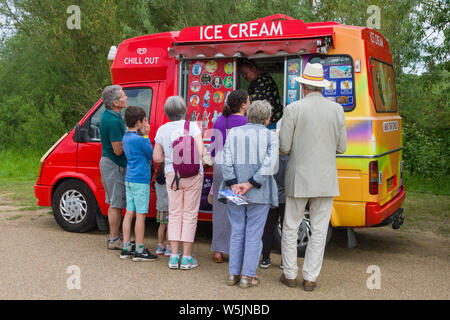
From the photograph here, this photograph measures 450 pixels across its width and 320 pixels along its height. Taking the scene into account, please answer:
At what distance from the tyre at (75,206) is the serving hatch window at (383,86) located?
381 cm

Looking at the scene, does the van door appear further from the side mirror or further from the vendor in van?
the vendor in van

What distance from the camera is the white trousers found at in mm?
4766

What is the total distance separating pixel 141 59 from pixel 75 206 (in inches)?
85.2

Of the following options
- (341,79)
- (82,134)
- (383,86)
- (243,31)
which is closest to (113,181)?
(82,134)

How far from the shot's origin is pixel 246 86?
6.92 metres

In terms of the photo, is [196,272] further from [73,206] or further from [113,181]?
[73,206]

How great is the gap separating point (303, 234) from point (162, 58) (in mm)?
Result: 2768

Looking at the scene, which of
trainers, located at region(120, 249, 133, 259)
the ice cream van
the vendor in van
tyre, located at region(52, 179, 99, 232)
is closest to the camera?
the ice cream van

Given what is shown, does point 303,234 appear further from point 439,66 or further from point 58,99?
point 58,99

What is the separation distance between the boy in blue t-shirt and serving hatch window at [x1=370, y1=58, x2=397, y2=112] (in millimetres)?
2541

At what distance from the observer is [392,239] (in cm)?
704

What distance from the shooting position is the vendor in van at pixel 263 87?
21.2ft

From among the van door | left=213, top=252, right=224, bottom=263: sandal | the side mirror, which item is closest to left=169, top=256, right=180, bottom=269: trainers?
left=213, top=252, right=224, bottom=263: sandal

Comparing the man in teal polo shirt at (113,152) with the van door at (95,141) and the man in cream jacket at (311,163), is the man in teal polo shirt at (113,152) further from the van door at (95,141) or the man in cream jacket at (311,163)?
the man in cream jacket at (311,163)
